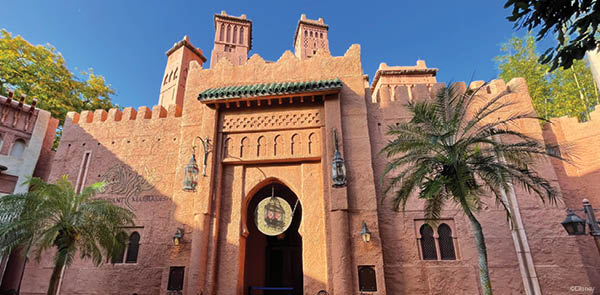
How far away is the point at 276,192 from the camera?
14.4m

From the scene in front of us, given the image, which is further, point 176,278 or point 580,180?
point 580,180

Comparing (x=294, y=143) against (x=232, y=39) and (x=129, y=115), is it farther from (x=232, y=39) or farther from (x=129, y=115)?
(x=232, y=39)

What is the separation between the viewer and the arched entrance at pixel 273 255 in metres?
13.6

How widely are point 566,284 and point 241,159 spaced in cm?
994

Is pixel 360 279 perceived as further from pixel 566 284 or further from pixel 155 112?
pixel 155 112

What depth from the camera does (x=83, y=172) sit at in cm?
1249

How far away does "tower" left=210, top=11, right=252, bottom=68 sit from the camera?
29734mm

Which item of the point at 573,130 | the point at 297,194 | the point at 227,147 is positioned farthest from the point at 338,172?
the point at 573,130

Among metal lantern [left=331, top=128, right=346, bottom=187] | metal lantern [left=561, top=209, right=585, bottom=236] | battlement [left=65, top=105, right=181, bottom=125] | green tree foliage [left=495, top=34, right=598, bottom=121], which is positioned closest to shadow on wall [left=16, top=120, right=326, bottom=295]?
battlement [left=65, top=105, right=181, bottom=125]

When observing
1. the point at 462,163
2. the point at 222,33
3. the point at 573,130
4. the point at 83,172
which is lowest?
the point at 462,163

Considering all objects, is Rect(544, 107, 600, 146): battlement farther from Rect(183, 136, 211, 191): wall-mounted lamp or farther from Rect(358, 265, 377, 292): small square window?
Rect(183, 136, 211, 191): wall-mounted lamp

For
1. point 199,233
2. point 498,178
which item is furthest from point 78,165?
point 498,178

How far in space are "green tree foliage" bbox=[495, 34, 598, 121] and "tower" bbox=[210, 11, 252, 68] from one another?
20820 mm

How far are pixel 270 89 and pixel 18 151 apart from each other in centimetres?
1104
